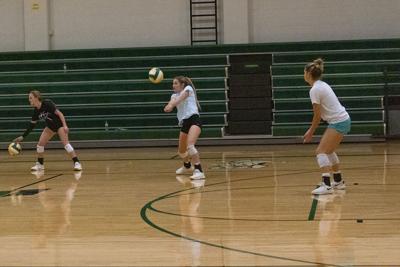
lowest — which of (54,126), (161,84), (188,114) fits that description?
(54,126)

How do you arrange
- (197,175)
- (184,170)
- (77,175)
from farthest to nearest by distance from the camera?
(77,175) → (184,170) → (197,175)

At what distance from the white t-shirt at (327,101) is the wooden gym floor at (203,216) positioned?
1.00m

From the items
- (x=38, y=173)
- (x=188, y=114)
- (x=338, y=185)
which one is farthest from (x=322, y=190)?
(x=38, y=173)

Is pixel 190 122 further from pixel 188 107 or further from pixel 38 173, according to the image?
pixel 38 173

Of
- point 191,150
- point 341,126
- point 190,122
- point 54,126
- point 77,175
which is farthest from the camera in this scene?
point 54,126

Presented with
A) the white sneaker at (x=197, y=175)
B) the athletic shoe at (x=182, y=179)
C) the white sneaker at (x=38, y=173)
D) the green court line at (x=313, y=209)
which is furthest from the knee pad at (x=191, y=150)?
the white sneaker at (x=38, y=173)

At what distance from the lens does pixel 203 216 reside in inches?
263

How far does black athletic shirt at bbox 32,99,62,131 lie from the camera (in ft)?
37.6

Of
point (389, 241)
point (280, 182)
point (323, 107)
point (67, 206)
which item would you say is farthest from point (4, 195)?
point (389, 241)

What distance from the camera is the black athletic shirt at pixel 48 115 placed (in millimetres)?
11453

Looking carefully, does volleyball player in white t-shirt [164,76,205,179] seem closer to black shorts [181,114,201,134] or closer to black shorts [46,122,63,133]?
black shorts [181,114,201,134]

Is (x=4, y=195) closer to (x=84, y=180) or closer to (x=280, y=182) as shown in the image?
(x=84, y=180)

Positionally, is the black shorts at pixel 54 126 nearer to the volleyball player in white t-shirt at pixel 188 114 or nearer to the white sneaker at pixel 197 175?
the volleyball player in white t-shirt at pixel 188 114

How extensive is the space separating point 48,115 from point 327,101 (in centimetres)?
586
